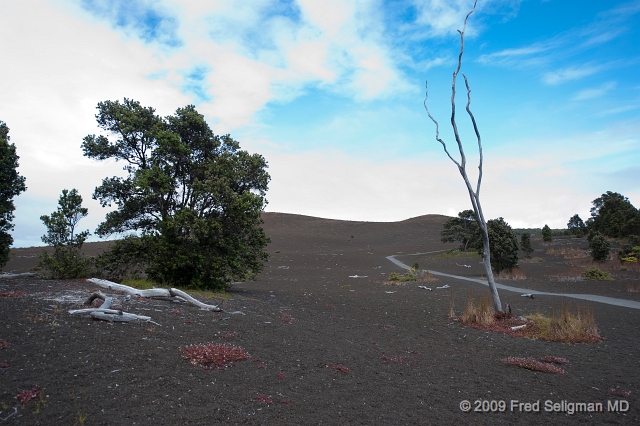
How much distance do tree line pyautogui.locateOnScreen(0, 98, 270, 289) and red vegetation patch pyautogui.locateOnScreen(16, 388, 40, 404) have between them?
10978 mm

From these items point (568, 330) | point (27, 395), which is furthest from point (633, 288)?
point (27, 395)

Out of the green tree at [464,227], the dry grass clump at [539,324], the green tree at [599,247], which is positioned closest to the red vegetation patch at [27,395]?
the dry grass clump at [539,324]

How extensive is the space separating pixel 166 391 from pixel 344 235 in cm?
8193

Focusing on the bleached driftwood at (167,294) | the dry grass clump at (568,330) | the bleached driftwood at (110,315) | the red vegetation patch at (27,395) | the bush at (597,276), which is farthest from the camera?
the bush at (597,276)

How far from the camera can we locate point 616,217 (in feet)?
174

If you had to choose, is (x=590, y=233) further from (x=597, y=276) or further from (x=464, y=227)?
(x=597, y=276)

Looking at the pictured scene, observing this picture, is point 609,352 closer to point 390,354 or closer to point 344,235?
point 390,354

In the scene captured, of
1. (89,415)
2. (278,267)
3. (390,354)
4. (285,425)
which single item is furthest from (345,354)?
(278,267)

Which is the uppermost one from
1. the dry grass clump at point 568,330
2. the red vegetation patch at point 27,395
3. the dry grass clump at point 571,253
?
the dry grass clump at point 571,253

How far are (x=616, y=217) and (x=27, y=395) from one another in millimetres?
64129

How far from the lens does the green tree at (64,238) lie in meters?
15.3

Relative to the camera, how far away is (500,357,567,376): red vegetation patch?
8.27 m

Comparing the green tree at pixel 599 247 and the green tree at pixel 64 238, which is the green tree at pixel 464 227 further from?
the green tree at pixel 64 238

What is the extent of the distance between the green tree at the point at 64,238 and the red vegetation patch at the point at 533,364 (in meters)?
15.1
